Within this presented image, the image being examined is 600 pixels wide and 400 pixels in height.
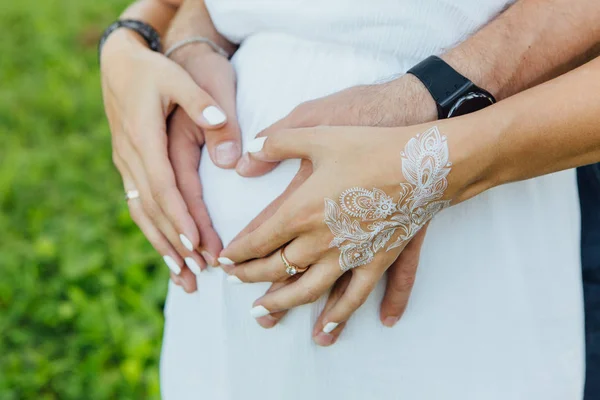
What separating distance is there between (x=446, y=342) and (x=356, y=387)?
177 millimetres

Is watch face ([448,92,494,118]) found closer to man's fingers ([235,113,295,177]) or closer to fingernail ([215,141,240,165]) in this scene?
man's fingers ([235,113,295,177])

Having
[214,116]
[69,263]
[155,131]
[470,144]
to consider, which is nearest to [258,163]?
[214,116]

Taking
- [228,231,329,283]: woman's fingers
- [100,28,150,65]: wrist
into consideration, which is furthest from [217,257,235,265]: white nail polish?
[100,28,150,65]: wrist

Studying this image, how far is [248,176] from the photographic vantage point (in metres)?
1.10

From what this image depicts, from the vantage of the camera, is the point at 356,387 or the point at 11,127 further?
the point at 11,127

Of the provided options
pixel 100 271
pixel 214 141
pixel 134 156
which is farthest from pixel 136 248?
pixel 214 141

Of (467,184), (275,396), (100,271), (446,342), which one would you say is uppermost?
(467,184)

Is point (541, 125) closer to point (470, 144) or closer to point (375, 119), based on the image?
point (470, 144)

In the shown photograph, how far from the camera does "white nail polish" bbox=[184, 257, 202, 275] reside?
1185 mm

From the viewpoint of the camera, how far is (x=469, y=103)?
3.27 ft

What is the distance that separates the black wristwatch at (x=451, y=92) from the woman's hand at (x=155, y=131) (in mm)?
365

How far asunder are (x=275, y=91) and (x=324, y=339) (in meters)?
0.45

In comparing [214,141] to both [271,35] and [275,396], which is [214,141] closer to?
[271,35]

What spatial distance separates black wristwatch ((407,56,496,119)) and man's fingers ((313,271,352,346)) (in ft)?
1.04
